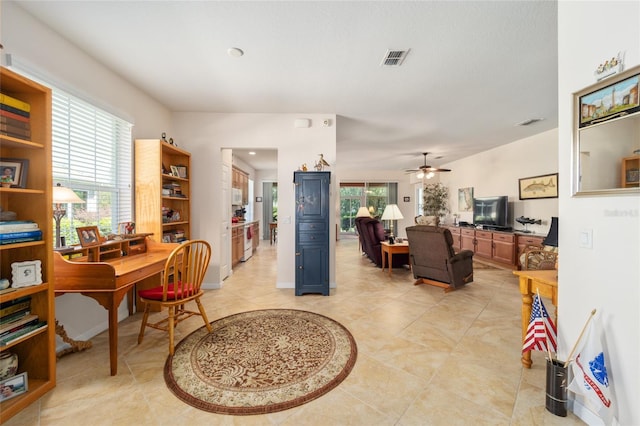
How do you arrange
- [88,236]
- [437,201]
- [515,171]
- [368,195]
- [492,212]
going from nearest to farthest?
[88,236] < [515,171] < [492,212] < [437,201] < [368,195]

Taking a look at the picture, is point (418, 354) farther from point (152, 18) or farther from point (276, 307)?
point (152, 18)

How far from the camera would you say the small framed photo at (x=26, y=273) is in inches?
62.2

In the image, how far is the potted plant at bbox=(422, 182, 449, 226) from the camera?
794 centimetres

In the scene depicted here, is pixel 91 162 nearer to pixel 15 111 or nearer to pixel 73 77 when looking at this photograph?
pixel 73 77

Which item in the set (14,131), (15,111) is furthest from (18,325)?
(15,111)

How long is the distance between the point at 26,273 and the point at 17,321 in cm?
32

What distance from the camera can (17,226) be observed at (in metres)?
1.57

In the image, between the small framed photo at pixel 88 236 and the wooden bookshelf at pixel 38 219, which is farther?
the small framed photo at pixel 88 236

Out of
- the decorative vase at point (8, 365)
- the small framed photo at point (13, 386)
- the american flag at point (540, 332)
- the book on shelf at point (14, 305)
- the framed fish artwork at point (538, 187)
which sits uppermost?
the framed fish artwork at point (538, 187)

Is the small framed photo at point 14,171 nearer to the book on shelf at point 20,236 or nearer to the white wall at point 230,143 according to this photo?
the book on shelf at point 20,236

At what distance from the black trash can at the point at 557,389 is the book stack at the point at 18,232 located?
135 inches

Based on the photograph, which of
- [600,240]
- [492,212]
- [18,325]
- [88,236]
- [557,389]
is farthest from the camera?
[492,212]

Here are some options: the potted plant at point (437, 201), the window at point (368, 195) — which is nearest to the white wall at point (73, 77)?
the window at point (368, 195)

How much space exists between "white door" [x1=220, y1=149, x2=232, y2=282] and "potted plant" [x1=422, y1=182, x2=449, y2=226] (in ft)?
20.8
